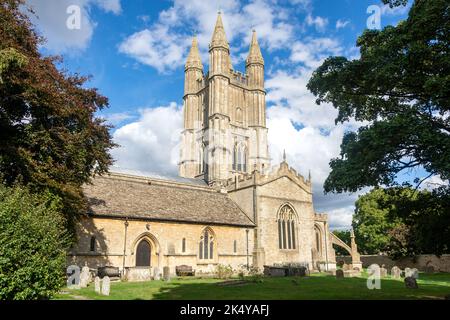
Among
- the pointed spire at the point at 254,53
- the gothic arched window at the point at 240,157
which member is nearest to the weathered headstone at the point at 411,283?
the gothic arched window at the point at 240,157

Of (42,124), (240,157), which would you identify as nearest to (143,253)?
(42,124)

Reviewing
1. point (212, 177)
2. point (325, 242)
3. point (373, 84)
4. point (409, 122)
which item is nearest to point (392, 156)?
point (409, 122)

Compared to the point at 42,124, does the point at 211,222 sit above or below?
below

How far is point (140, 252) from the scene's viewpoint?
25.1 meters

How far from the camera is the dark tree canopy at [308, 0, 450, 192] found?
32.9 ft

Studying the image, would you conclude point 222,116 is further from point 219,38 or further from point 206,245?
point 206,245

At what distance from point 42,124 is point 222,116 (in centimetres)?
3728

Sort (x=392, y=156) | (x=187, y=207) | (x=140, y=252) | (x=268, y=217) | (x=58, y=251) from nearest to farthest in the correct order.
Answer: (x=392, y=156)
(x=58, y=251)
(x=140, y=252)
(x=187, y=207)
(x=268, y=217)

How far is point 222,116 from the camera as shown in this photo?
171ft

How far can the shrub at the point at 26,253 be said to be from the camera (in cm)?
983

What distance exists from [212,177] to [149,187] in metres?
19.2

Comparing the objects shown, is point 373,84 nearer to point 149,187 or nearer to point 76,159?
point 76,159

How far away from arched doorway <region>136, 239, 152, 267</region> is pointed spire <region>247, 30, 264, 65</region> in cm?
4257

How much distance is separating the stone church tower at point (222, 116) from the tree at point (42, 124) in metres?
31.8
